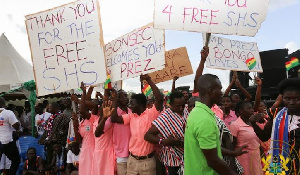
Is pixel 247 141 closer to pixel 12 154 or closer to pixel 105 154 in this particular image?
pixel 105 154

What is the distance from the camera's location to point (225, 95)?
6.39 meters

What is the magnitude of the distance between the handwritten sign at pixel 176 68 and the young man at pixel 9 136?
3.69m

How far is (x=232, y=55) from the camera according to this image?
21.4ft

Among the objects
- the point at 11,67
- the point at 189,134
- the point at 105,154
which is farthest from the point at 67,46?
the point at 11,67

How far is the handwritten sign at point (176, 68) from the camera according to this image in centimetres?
729

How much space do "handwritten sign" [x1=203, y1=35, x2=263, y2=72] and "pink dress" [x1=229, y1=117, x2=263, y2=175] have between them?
1.69 meters

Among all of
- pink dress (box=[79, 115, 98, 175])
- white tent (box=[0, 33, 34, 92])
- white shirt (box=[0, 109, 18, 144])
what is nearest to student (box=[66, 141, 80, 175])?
pink dress (box=[79, 115, 98, 175])

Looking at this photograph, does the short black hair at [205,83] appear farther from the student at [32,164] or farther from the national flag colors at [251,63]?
the student at [32,164]

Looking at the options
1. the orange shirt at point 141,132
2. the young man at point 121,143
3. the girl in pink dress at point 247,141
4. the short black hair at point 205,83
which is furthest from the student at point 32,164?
the short black hair at point 205,83

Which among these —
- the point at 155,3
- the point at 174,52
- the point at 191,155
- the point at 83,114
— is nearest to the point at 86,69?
the point at 83,114

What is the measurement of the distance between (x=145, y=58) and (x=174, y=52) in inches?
79.4

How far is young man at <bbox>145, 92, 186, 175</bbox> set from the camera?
462 cm

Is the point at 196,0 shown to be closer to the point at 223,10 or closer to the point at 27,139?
the point at 223,10

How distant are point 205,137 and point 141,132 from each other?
245 cm
